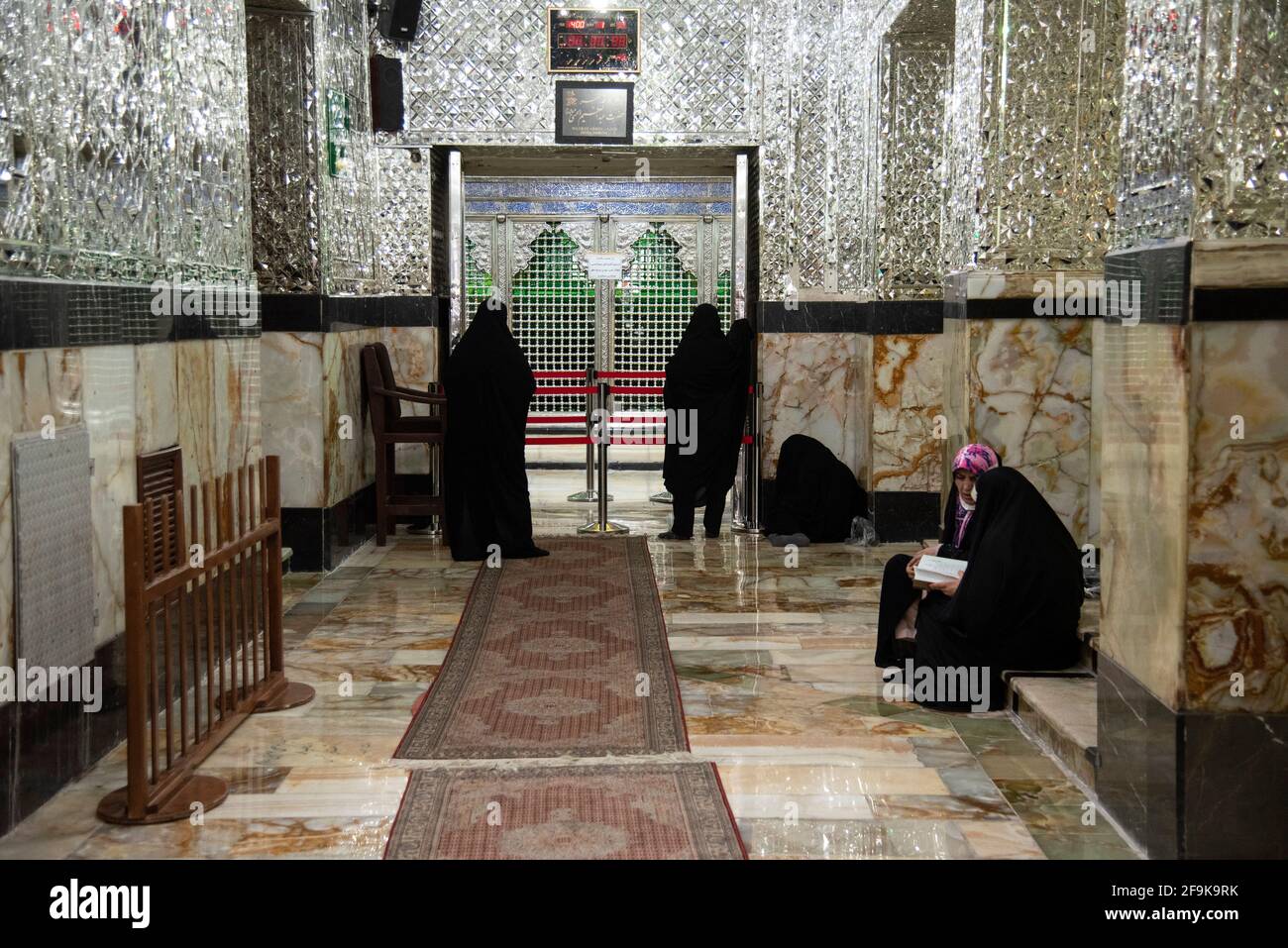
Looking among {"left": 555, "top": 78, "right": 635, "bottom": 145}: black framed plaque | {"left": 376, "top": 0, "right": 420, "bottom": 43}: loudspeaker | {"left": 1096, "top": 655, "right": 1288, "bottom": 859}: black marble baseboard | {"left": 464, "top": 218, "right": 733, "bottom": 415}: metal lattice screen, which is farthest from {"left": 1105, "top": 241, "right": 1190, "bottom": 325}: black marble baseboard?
{"left": 464, "top": 218, "right": 733, "bottom": 415}: metal lattice screen

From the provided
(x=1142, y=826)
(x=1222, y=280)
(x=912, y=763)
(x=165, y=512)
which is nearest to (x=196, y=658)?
(x=165, y=512)

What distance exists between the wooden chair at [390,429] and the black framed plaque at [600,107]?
149 centimetres

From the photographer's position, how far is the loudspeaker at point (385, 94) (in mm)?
6520

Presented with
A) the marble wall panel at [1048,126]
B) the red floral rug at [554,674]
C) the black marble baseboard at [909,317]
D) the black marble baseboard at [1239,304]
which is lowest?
the red floral rug at [554,674]

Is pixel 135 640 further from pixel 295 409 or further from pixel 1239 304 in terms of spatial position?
pixel 295 409

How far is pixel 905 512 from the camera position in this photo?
6320 mm

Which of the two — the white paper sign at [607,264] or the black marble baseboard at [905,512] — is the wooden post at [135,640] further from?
the white paper sign at [607,264]

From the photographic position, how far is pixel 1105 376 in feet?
8.85

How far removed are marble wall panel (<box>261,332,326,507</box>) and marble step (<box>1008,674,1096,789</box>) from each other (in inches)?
121

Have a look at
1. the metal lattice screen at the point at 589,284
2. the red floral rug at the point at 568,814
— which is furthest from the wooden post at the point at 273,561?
the metal lattice screen at the point at 589,284

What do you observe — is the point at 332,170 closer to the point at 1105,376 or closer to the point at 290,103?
the point at 290,103

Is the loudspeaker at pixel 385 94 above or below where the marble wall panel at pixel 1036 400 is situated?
above

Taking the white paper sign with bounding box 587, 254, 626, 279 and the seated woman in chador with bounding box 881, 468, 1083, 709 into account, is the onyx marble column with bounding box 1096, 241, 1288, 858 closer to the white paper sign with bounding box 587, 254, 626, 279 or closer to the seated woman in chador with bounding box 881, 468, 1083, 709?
the seated woman in chador with bounding box 881, 468, 1083, 709

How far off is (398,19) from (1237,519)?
5211mm
